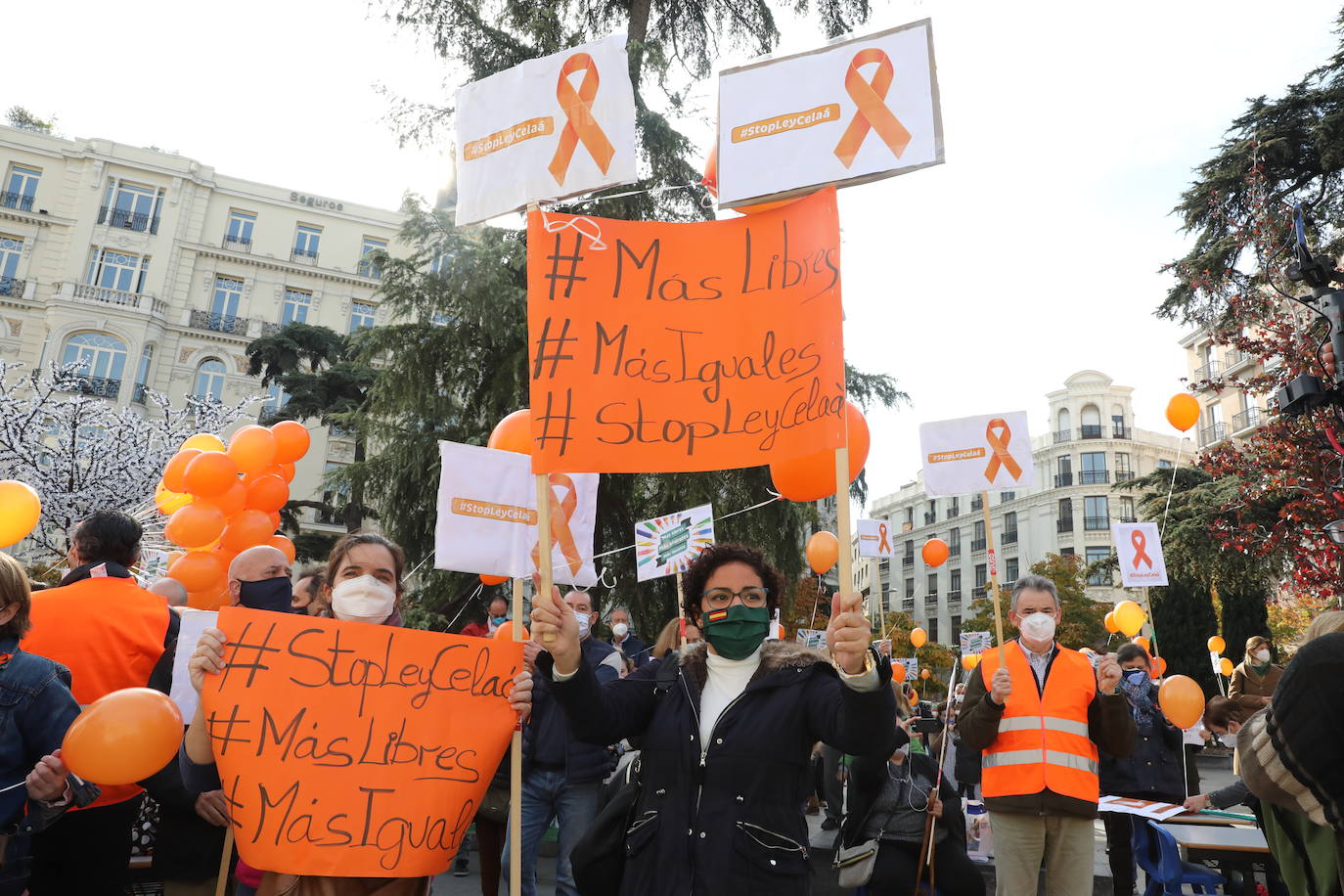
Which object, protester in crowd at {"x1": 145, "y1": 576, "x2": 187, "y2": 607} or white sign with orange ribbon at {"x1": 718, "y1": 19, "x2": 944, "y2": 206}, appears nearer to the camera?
white sign with orange ribbon at {"x1": 718, "y1": 19, "x2": 944, "y2": 206}

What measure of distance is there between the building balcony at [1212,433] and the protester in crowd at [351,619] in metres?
46.2

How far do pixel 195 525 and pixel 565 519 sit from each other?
3.44 meters

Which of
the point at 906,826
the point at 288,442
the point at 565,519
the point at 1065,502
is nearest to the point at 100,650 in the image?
the point at 565,519

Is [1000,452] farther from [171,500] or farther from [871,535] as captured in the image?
[171,500]

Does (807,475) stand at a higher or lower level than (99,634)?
higher

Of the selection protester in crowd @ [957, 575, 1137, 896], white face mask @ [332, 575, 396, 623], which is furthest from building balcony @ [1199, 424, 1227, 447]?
white face mask @ [332, 575, 396, 623]

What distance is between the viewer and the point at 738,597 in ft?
9.75

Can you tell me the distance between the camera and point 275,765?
290cm

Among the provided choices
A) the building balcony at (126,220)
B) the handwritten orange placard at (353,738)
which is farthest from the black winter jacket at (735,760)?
the building balcony at (126,220)

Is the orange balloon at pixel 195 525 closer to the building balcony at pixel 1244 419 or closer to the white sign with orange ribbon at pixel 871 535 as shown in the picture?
the white sign with orange ribbon at pixel 871 535

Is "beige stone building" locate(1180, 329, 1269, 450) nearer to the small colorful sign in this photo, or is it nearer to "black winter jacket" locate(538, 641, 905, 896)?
the small colorful sign

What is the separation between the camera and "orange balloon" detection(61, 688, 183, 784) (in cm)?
282

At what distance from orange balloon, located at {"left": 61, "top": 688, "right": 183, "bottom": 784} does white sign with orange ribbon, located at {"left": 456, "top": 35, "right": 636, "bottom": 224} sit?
2.06m

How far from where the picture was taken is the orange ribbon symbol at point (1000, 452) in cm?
673
